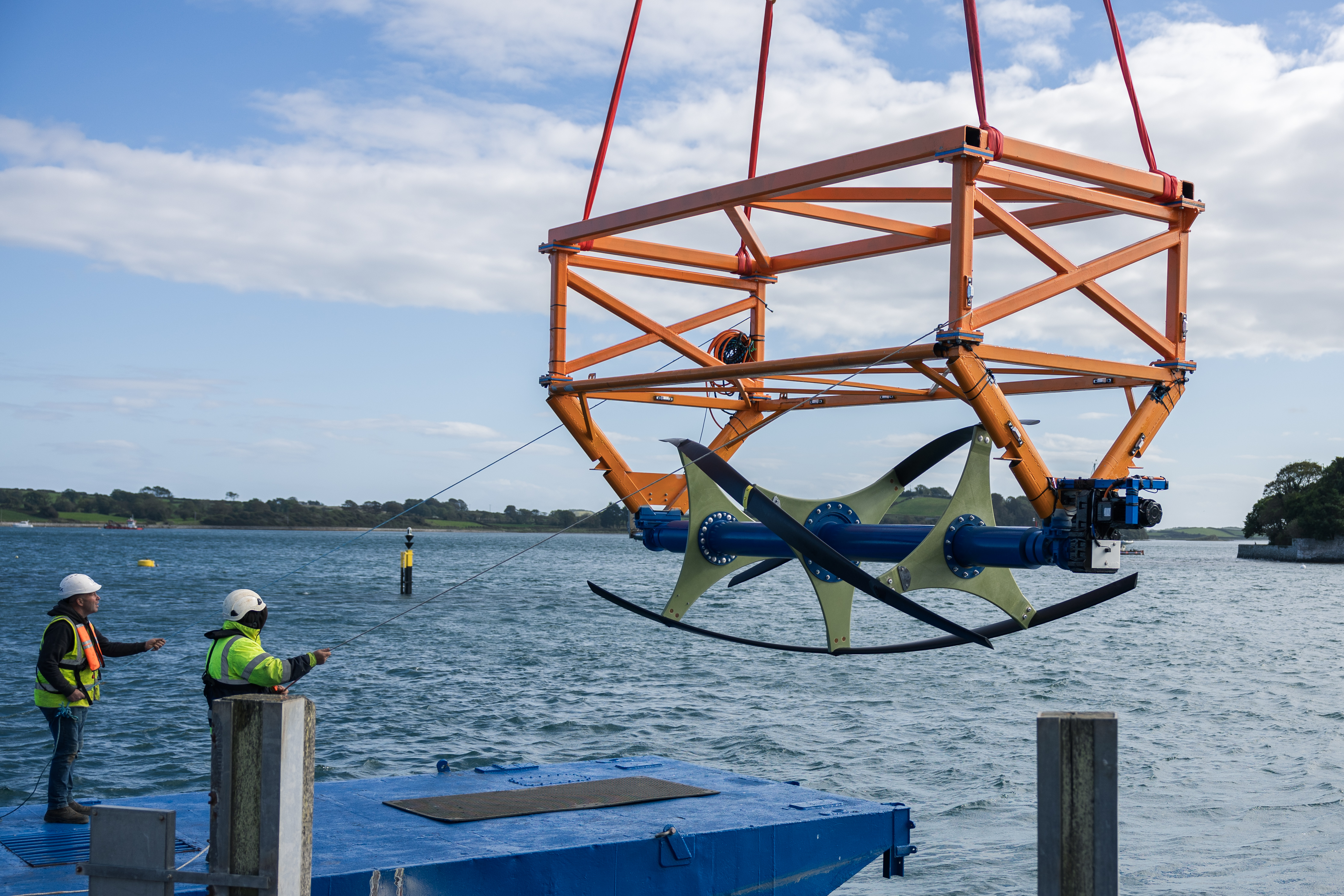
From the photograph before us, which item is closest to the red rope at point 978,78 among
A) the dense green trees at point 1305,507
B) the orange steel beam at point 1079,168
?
the orange steel beam at point 1079,168

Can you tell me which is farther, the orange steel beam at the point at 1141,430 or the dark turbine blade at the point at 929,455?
the dark turbine blade at the point at 929,455

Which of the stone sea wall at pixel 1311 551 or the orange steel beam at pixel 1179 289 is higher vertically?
the orange steel beam at pixel 1179 289

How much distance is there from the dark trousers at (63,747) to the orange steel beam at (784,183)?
599 cm

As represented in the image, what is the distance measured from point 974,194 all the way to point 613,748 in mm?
18836

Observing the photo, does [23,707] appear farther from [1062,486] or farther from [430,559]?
[430,559]

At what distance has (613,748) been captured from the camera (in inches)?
949

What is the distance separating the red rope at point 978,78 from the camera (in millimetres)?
7160

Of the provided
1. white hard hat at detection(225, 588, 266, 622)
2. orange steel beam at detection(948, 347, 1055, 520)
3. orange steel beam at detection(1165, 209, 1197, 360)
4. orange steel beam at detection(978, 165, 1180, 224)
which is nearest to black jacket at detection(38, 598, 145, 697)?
white hard hat at detection(225, 588, 266, 622)

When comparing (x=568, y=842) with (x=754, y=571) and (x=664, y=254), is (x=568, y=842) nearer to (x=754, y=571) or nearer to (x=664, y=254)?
(x=754, y=571)

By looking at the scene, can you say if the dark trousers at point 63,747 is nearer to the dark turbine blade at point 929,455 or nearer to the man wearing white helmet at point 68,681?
the man wearing white helmet at point 68,681

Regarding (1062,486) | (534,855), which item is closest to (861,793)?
(534,855)

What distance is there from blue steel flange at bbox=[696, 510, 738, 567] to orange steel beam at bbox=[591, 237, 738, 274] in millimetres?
2369

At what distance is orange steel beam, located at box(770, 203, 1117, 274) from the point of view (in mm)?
9250

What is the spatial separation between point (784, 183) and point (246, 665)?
5.78m
